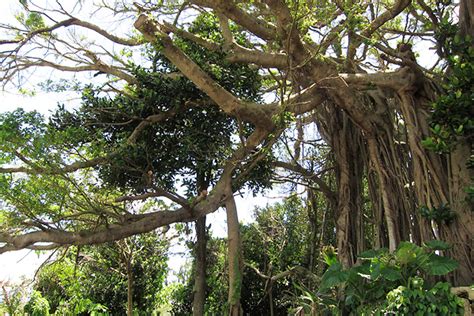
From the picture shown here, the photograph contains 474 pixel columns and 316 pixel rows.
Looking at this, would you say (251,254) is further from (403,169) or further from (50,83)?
(50,83)

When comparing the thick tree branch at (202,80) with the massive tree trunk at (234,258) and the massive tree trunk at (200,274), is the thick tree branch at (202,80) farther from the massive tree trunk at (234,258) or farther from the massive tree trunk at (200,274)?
the massive tree trunk at (200,274)

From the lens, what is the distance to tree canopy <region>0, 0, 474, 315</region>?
151 inches

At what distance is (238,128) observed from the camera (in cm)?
441

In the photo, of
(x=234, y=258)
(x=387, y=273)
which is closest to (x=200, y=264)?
(x=234, y=258)

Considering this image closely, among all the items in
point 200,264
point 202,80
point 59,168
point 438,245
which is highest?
point 202,80

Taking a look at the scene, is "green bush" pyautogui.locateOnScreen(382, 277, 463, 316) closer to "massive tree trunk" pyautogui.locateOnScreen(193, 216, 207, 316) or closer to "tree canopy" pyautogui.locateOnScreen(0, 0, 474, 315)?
"tree canopy" pyautogui.locateOnScreen(0, 0, 474, 315)

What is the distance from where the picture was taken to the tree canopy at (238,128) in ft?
12.6

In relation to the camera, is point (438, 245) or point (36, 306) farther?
point (36, 306)

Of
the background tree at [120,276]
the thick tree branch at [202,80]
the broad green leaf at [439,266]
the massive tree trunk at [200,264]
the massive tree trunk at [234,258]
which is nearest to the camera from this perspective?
the broad green leaf at [439,266]

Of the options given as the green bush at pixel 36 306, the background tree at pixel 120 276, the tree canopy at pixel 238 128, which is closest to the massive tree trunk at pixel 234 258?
the tree canopy at pixel 238 128

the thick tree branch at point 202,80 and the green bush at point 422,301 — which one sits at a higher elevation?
the thick tree branch at point 202,80

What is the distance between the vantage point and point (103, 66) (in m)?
5.63

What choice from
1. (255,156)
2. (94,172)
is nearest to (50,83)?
(94,172)

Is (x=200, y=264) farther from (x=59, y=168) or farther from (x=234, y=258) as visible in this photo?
(x=59, y=168)
